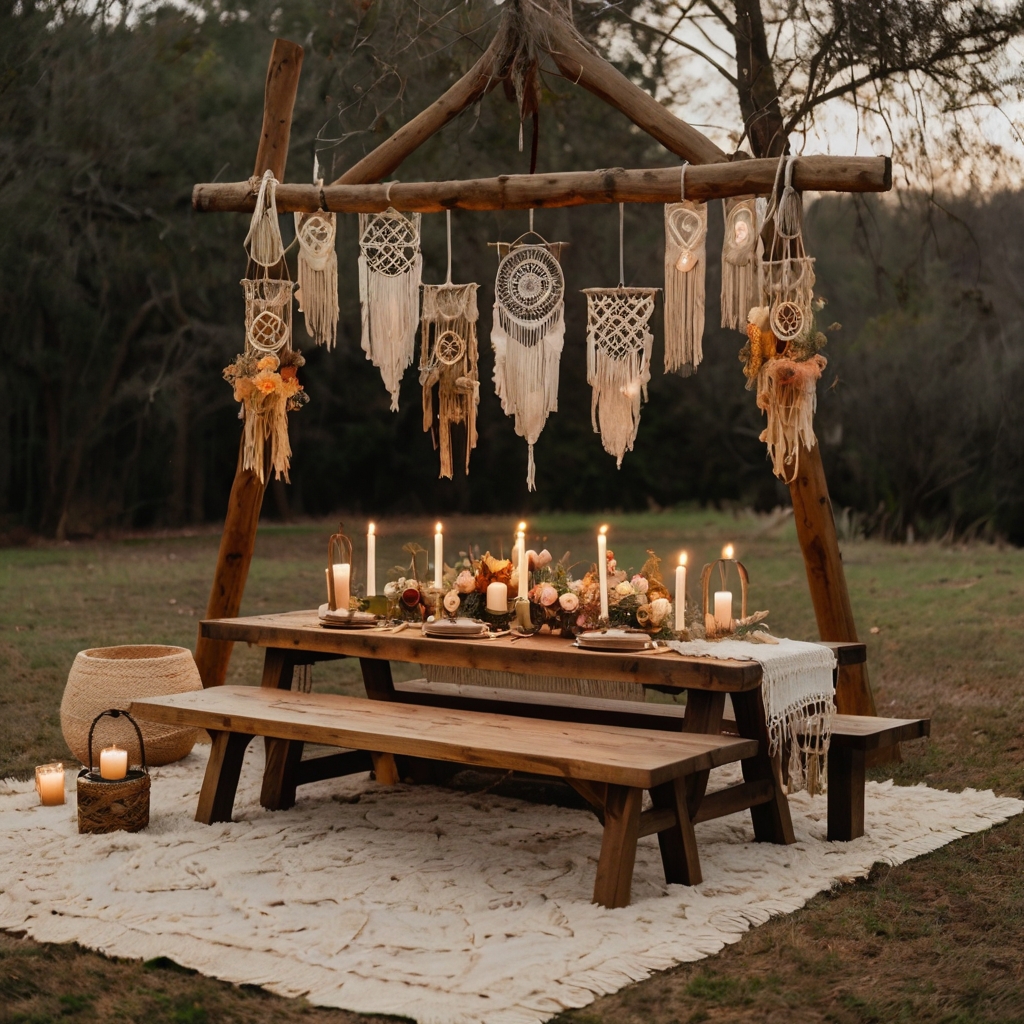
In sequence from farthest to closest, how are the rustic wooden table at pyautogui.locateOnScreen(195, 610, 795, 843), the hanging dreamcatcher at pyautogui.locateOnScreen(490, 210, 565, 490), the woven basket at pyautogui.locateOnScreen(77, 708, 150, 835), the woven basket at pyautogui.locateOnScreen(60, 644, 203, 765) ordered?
the woven basket at pyautogui.locateOnScreen(60, 644, 203, 765) → the hanging dreamcatcher at pyautogui.locateOnScreen(490, 210, 565, 490) → the woven basket at pyautogui.locateOnScreen(77, 708, 150, 835) → the rustic wooden table at pyautogui.locateOnScreen(195, 610, 795, 843)

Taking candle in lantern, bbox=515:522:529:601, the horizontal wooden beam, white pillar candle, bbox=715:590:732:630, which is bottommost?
white pillar candle, bbox=715:590:732:630

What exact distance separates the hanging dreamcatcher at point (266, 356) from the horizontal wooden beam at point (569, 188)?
0.14 metres

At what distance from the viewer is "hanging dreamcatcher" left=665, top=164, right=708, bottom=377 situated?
4.65m

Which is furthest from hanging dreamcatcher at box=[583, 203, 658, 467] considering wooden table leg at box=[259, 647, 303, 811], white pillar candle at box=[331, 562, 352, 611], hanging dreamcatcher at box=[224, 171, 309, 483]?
wooden table leg at box=[259, 647, 303, 811]

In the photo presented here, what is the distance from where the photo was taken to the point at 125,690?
505 cm

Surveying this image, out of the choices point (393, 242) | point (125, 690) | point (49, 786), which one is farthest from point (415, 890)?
point (393, 242)

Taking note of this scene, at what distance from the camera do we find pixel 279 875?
148 inches

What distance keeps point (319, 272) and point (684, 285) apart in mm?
1487

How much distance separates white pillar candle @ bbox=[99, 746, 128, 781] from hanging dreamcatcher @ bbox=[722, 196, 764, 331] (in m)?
2.47

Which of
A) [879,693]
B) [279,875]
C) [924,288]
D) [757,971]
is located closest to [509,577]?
[279,875]

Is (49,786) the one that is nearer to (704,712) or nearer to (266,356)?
(266,356)

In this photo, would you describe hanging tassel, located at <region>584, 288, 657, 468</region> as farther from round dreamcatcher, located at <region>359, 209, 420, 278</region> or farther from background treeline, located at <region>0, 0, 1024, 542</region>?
background treeline, located at <region>0, 0, 1024, 542</region>

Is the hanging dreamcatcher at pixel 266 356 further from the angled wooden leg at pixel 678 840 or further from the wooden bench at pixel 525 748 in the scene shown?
the angled wooden leg at pixel 678 840

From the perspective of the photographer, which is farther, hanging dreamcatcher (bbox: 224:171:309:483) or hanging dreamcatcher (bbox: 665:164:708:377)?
hanging dreamcatcher (bbox: 224:171:309:483)
